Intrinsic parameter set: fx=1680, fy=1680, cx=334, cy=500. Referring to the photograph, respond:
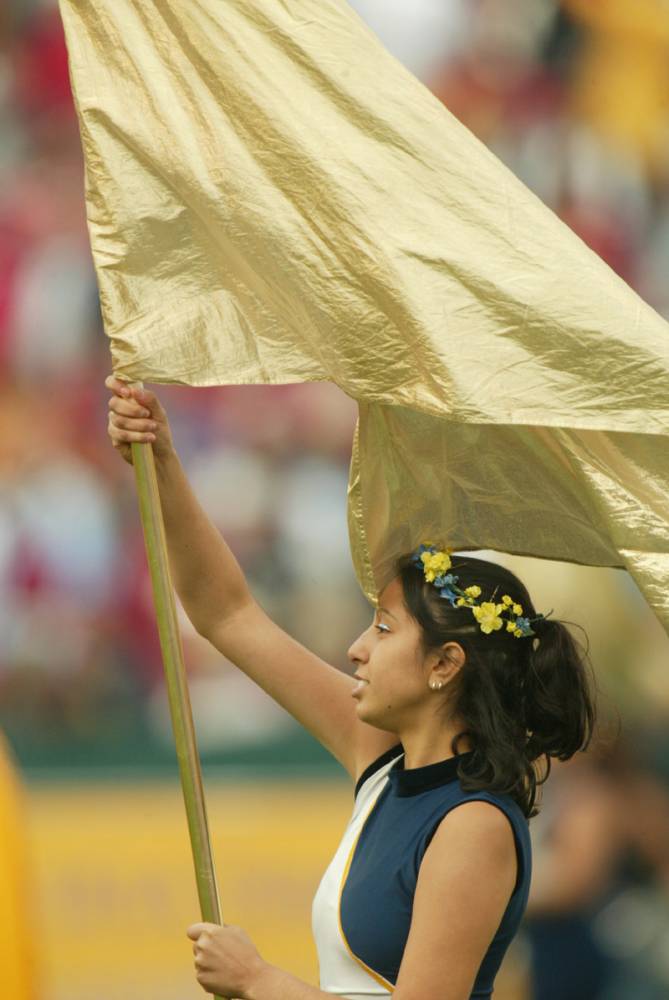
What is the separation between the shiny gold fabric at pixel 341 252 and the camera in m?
2.18

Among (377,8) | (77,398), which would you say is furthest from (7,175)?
(377,8)

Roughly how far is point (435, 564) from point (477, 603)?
0.09m

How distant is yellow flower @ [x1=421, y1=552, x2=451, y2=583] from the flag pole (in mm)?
390

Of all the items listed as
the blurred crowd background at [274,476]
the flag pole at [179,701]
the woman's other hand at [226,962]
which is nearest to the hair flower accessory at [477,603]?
the flag pole at [179,701]

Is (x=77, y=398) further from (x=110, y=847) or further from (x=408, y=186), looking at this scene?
(x=408, y=186)

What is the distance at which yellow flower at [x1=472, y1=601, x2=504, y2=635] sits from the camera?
7.97 ft

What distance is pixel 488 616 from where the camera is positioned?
7.99 feet

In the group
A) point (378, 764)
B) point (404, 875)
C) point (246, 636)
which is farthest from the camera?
point (246, 636)

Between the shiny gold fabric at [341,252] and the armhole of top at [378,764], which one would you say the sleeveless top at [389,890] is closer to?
the armhole of top at [378,764]

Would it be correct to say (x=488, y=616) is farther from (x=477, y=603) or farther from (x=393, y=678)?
(x=393, y=678)

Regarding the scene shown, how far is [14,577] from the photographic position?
6.25 m

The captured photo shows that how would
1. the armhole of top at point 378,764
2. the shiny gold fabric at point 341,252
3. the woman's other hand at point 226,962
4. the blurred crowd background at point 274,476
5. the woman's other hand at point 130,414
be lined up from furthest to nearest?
1. the blurred crowd background at point 274,476
2. the armhole of top at point 378,764
3. the woman's other hand at point 130,414
4. the woman's other hand at point 226,962
5. the shiny gold fabric at point 341,252

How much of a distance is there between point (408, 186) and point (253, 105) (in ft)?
0.83

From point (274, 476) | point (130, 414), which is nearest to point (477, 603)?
point (130, 414)
